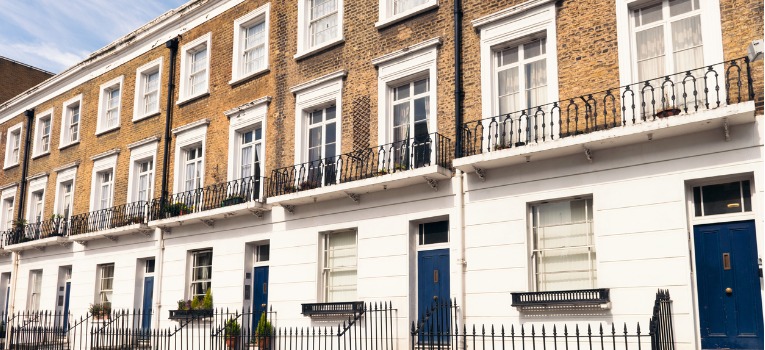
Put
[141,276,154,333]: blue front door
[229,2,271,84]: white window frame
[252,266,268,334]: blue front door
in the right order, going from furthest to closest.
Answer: [141,276,154,333]: blue front door < [229,2,271,84]: white window frame < [252,266,268,334]: blue front door

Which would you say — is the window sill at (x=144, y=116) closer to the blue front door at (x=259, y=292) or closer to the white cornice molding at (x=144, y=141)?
the white cornice molding at (x=144, y=141)

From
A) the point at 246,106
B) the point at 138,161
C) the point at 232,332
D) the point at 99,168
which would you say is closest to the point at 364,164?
the point at 246,106

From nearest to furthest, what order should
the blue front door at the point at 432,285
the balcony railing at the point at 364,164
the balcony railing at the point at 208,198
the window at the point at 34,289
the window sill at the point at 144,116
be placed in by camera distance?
the blue front door at the point at 432,285 → the balcony railing at the point at 364,164 → the balcony railing at the point at 208,198 → the window sill at the point at 144,116 → the window at the point at 34,289

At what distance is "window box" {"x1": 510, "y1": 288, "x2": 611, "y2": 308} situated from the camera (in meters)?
11.1

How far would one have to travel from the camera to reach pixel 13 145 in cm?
2909

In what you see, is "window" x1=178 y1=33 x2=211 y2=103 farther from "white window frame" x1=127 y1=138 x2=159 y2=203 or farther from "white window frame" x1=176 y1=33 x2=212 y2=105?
"white window frame" x1=127 y1=138 x2=159 y2=203

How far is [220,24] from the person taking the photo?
65.3ft

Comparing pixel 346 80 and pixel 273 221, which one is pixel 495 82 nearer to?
pixel 346 80

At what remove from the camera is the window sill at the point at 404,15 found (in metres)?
14.4

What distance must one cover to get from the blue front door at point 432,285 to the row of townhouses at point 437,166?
1.7 inches

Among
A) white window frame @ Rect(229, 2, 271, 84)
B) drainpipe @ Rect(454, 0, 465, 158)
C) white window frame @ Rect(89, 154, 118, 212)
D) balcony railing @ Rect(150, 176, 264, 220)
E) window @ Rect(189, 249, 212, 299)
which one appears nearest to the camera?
drainpipe @ Rect(454, 0, 465, 158)

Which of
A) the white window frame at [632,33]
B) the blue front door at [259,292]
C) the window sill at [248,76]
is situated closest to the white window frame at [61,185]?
the window sill at [248,76]

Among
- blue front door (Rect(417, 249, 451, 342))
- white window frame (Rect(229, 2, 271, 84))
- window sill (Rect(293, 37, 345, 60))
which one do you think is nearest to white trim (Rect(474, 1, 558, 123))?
blue front door (Rect(417, 249, 451, 342))

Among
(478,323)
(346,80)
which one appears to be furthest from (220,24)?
(478,323)
